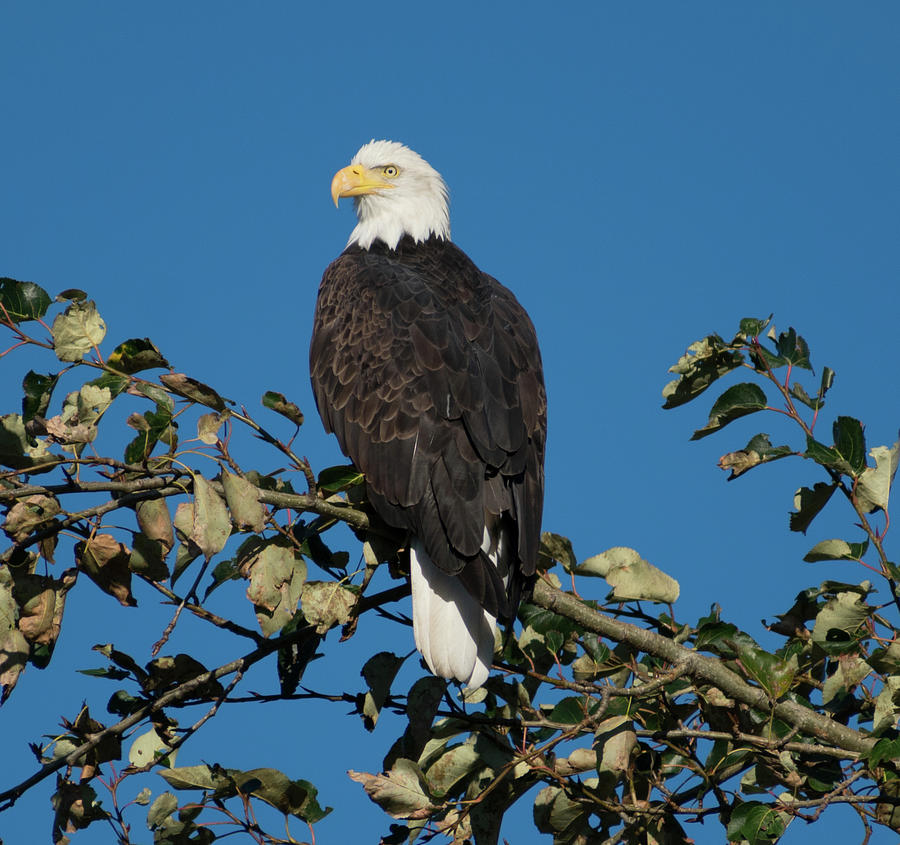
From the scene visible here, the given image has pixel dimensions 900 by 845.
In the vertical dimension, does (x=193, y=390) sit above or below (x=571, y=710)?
above

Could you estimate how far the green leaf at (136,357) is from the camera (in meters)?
3.36

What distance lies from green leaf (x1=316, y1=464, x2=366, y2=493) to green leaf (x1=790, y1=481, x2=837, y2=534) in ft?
4.89

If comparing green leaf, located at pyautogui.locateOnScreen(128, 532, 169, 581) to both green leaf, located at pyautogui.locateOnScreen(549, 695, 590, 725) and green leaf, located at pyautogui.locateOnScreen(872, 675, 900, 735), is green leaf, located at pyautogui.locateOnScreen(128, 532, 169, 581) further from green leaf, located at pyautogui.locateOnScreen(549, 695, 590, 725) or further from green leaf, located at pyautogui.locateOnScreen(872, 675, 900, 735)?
green leaf, located at pyautogui.locateOnScreen(872, 675, 900, 735)

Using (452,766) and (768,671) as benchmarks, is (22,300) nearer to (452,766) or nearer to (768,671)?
(452,766)

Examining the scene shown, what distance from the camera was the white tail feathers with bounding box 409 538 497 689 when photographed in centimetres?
414

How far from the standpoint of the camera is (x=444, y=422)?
478 centimetres

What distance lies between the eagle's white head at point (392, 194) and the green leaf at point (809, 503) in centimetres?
A: 333

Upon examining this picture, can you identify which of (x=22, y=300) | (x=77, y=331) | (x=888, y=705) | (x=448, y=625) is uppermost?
(x=22, y=300)

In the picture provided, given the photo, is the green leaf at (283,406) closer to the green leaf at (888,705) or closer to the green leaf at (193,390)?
the green leaf at (193,390)

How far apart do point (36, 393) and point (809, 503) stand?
2.50 meters

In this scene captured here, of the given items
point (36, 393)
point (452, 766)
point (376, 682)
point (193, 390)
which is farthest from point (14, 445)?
point (452, 766)

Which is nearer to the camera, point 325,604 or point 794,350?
point 325,604

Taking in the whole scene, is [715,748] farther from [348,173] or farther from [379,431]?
[348,173]

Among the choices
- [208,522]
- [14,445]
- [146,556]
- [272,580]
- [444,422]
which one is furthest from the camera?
[444,422]
